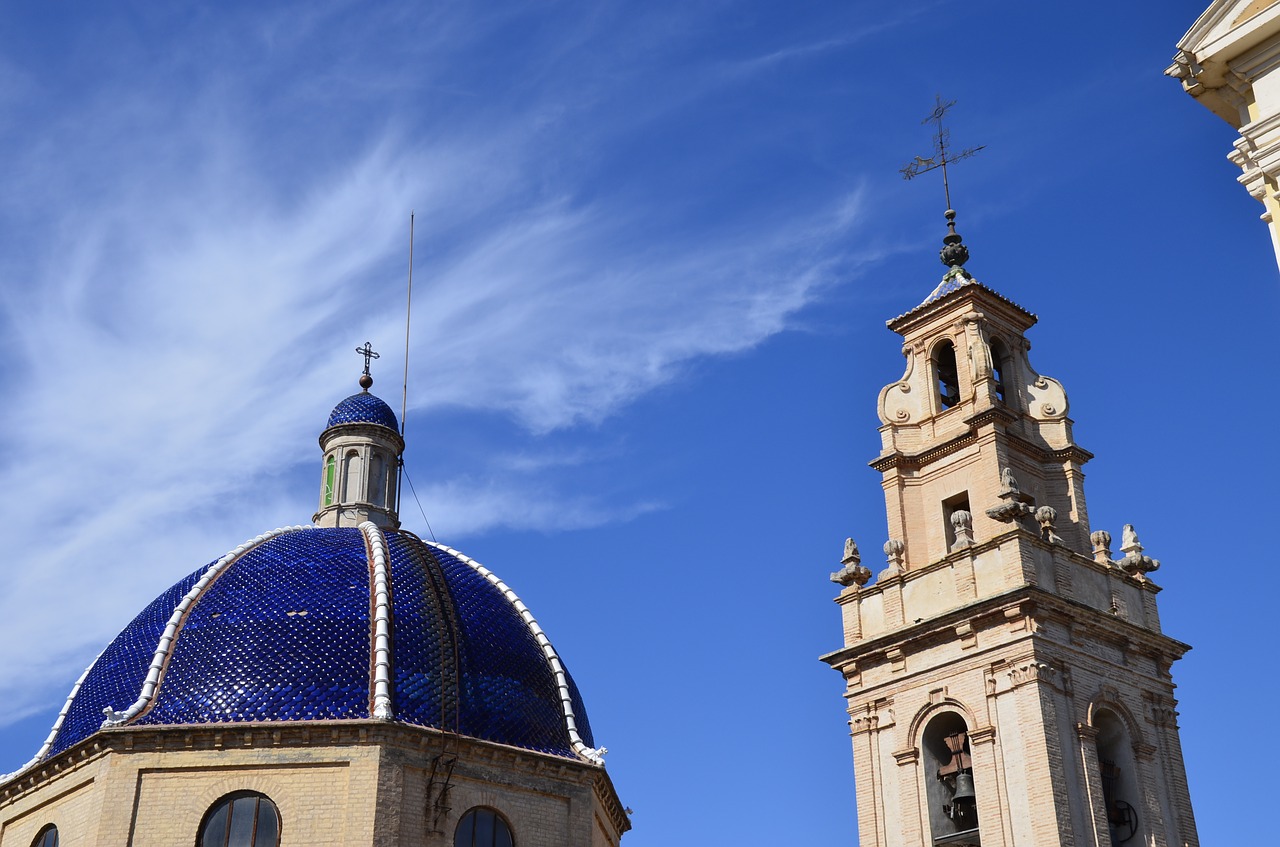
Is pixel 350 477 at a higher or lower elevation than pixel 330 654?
higher

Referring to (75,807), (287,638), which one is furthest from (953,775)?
(75,807)

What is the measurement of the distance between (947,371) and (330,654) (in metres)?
10.1

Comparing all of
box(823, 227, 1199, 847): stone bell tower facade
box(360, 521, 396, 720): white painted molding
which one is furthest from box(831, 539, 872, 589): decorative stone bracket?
box(360, 521, 396, 720): white painted molding

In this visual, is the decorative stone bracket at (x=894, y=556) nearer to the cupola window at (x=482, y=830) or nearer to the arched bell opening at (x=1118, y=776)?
the arched bell opening at (x=1118, y=776)

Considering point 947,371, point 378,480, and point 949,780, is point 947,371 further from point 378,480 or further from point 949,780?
point 378,480

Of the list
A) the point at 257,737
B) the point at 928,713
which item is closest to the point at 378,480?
the point at 257,737

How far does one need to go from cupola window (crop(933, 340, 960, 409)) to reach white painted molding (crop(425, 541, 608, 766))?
7.57 metres

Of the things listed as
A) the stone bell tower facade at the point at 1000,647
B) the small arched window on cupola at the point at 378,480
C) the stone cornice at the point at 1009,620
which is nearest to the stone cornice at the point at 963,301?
the stone bell tower facade at the point at 1000,647

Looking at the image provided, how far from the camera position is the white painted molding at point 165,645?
74.6 ft

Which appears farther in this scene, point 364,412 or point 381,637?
point 364,412

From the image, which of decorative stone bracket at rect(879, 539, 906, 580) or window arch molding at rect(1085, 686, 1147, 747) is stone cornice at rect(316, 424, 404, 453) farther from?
window arch molding at rect(1085, 686, 1147, 747)

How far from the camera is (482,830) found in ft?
75.7

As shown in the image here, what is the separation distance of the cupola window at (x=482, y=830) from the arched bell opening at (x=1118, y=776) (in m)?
8.56

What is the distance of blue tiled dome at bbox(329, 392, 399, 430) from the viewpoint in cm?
3044
